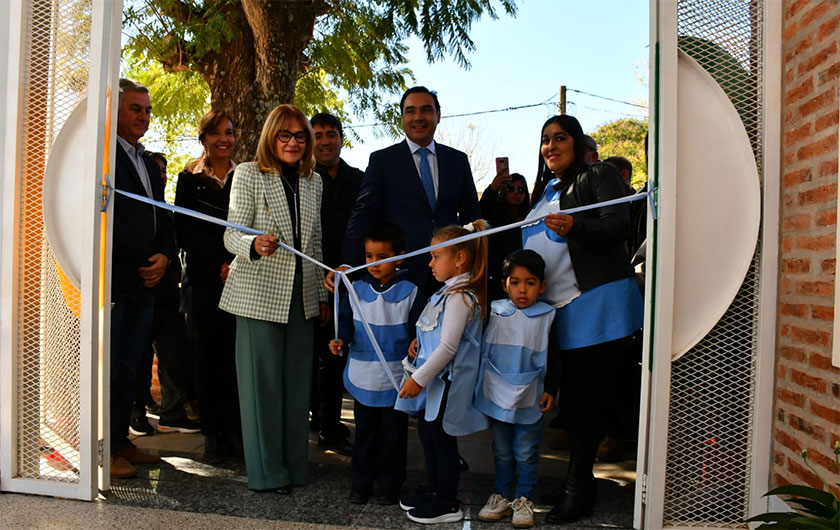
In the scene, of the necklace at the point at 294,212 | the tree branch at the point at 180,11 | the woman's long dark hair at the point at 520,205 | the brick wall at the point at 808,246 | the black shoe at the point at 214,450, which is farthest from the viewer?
the tree branch at the point at 180,11

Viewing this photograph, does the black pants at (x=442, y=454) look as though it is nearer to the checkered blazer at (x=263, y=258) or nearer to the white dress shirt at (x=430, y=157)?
the checkered blazer at (x=263, y=258)

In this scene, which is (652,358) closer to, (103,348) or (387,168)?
(387,168)

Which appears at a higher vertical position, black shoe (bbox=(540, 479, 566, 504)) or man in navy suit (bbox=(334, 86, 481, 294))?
man in navy suit (bbox=(334, 86, 481, 294))

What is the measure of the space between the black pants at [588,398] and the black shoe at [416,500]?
69cm

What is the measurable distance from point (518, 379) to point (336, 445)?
6.03 feet

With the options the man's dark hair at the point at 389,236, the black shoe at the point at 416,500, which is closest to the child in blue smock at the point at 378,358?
the man's dark hair at the point at 389,236

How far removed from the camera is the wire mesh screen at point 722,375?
3.50 m

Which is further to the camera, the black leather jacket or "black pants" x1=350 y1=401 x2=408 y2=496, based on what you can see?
"black pants" x1=350 y1=401 x2=408 y2=496

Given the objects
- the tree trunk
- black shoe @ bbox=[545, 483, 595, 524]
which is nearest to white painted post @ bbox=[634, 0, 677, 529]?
black shoe @ bbox=[545, 483, 595, 524]

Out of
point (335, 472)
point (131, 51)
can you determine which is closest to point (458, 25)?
point (131, 51)

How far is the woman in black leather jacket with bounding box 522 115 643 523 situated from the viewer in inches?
145

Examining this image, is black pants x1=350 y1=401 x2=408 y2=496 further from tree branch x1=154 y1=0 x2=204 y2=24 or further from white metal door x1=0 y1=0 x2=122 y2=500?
tree branch x1=154 y1=0 x2=204 y2=24

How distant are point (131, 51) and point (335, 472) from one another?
6148 millimetres

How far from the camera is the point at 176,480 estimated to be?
433 centimetres
